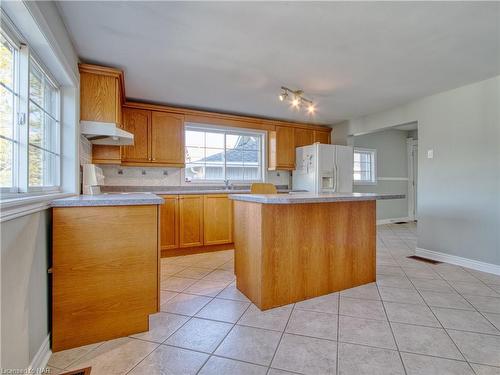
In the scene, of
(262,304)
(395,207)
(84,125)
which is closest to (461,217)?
(262,304)

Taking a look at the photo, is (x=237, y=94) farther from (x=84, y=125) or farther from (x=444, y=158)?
(x=444, y=158)

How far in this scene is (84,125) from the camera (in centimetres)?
244

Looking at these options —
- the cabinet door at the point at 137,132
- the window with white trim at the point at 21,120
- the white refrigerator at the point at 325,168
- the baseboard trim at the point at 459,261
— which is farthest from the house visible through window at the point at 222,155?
the baseboard trim at the point at 459,261

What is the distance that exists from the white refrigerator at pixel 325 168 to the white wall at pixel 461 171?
121 cm

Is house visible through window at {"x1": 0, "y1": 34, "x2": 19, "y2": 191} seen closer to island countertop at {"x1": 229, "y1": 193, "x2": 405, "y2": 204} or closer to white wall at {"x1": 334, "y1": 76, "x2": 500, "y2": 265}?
island countertop at {"x1": 229, "y1": 193, "x2": 405, "y2": 204}

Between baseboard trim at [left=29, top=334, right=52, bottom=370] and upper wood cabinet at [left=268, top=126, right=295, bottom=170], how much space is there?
3.94 m

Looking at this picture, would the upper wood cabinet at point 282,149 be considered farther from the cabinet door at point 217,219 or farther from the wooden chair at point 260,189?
the wooden chair at point 260,189

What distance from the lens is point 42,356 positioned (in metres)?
1.43

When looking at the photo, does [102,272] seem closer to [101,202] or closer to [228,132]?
Answer: [101,202]

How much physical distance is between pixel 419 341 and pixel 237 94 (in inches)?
126

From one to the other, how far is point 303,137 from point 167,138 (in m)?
2.62

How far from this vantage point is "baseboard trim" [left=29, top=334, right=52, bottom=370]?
134 cm

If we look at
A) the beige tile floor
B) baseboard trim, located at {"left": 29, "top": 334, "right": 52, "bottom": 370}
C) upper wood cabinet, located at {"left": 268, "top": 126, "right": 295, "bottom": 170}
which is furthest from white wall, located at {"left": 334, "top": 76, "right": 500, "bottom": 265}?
baseboard trim, located at {"left": 29, "top": 334, "right": 52, "bottom": 370}

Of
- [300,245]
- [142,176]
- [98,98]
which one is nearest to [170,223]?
[142,176]
